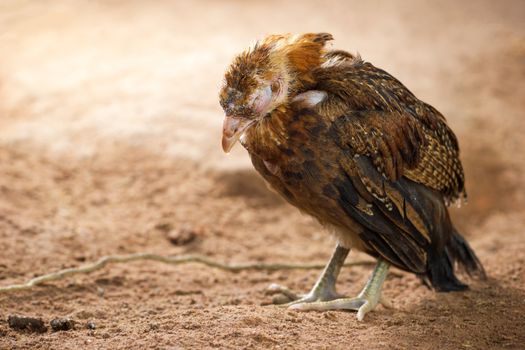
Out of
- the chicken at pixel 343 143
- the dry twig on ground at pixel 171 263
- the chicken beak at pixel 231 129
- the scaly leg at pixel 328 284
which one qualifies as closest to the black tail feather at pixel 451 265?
the chicken at pixel 343 143

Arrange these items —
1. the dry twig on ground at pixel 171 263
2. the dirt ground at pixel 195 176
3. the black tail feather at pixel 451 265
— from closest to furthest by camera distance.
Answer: the dirt ground at pixel 195 176 < the black tail feather at pixel 451 265 < the dry twig on ground at pixel 171 263

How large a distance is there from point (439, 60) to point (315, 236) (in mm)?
3847

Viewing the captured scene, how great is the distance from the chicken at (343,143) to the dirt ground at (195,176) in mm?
518

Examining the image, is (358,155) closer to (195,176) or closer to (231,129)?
(231,129)

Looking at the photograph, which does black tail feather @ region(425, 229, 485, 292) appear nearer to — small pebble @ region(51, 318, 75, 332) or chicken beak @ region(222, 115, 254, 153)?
chicken beak @ region(222, 115, 254, 153)

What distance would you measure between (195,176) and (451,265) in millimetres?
3018

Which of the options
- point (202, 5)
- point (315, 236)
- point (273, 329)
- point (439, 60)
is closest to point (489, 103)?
point (439, 60)

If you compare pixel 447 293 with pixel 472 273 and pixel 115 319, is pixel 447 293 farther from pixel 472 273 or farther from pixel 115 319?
pixel 115 319

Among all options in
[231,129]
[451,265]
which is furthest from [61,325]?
[451,265]

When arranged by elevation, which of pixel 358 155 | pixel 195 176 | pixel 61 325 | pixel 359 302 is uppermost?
pixel 195 176

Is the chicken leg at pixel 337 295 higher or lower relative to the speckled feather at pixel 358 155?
lower

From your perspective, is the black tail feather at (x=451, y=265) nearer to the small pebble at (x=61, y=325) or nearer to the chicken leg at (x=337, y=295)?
the chicken leg at (x=337, y=295)

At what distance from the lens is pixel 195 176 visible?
22.3 feet

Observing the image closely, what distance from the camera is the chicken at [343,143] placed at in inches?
149
